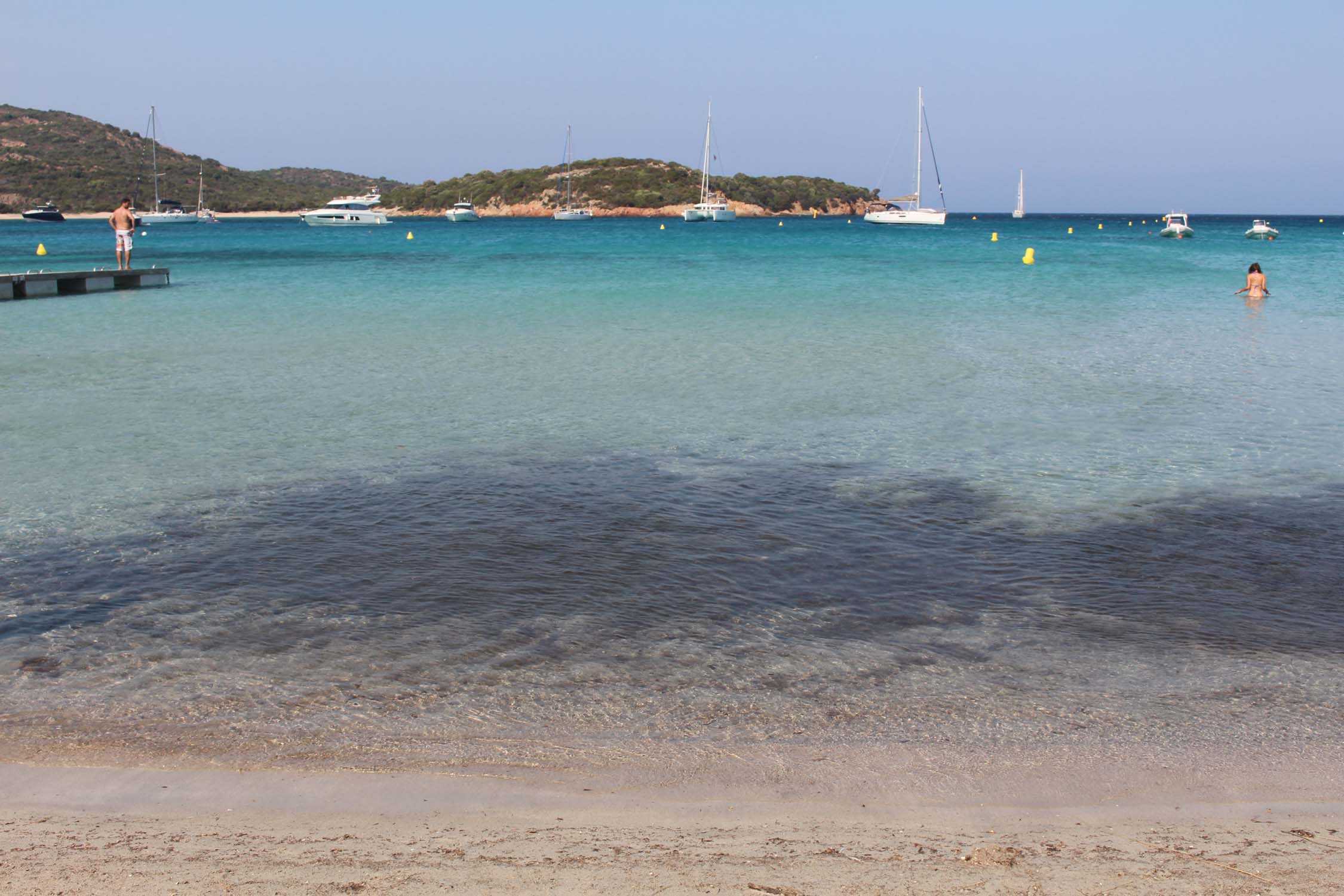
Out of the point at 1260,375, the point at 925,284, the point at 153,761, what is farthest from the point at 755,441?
the point at 925,284

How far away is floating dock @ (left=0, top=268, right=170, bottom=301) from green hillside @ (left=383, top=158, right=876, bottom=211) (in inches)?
5311

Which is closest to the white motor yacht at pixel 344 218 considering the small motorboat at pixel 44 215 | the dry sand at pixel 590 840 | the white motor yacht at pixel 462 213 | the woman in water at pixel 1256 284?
the white motor yacht at pixel 462 213

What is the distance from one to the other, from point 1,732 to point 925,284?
105 ft

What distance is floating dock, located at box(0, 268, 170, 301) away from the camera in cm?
2572

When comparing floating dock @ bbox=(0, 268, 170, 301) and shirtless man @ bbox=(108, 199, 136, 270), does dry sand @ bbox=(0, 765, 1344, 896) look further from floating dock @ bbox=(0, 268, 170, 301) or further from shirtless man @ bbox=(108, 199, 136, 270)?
shirtless man @ bbox=(108, 199, 136, 270)

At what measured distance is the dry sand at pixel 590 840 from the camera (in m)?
3.59

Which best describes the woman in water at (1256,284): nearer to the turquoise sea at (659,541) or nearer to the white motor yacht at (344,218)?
the turquoise sea at (659,541)

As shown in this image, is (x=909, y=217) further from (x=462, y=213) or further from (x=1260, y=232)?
(x=462, y=213)

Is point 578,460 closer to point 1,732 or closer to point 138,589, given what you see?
point 138,589

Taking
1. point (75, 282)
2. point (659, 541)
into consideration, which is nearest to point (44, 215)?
point (75, 282)

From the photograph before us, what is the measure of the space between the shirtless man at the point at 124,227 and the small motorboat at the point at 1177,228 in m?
70.8

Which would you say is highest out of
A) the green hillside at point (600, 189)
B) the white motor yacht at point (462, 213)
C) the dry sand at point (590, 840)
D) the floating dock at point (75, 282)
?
the green hillside at point (600, 189)

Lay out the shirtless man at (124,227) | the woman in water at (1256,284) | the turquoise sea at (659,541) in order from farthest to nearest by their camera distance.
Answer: the shirtless man at (124,227)
the woman in water at (1256,284)
the turquoise sea at (659,541)

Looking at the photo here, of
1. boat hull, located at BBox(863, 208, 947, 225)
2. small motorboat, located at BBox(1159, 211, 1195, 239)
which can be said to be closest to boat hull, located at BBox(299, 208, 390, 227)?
boat hull, located at BBox(863, 208, 947, 225)
